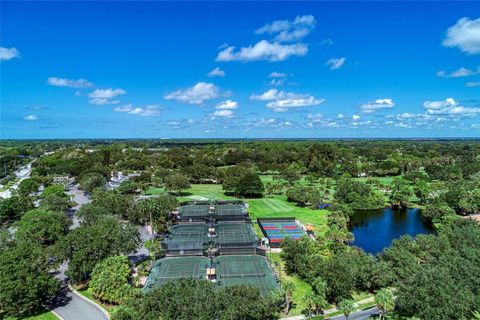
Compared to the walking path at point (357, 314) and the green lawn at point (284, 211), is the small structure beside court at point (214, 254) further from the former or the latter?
the green lawn at point (284, 211)

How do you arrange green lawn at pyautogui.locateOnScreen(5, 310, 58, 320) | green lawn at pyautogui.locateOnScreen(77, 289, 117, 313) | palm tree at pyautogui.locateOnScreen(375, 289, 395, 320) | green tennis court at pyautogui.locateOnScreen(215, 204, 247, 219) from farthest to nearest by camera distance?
green tennis court at pyautogui.locateOnScreen(215, 204, 247, 219), green lawn at pyautogui.locateOnScreen(77, 289, 117, 313), green lawn at pyautogui.locateOnScreen(5, 310, 58, 320), palm tree at pyautogui.locateOnScreen(375, 289, 395, 320)

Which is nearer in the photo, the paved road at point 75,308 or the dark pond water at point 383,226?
the paved road at point 75,308

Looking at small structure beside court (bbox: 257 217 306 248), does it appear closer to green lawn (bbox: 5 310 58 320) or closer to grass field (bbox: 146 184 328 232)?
grass field (bbox: 146 184 328 232)

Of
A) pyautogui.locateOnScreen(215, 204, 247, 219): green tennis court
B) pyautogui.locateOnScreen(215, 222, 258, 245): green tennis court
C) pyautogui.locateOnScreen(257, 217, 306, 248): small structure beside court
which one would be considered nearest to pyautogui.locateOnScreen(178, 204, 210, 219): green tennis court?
pyautogui.locateOnScreen(215, 204, 247, 219): green tennis court

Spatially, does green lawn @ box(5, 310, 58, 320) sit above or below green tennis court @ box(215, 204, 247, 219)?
below

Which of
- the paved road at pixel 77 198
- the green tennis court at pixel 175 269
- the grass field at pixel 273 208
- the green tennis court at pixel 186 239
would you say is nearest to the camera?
the green tennis court at pixel 175 269

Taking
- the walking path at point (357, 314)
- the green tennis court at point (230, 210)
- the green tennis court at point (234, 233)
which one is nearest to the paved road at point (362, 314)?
the walking path at point (357, 314)

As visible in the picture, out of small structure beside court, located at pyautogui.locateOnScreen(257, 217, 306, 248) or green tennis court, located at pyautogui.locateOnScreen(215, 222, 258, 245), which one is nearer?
green tennis court, located at pyautogui.locateOnScreen(215, 222, 258, 245)

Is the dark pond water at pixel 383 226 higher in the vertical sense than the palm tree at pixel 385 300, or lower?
lower

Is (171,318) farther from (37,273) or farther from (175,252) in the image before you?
(175,252)
